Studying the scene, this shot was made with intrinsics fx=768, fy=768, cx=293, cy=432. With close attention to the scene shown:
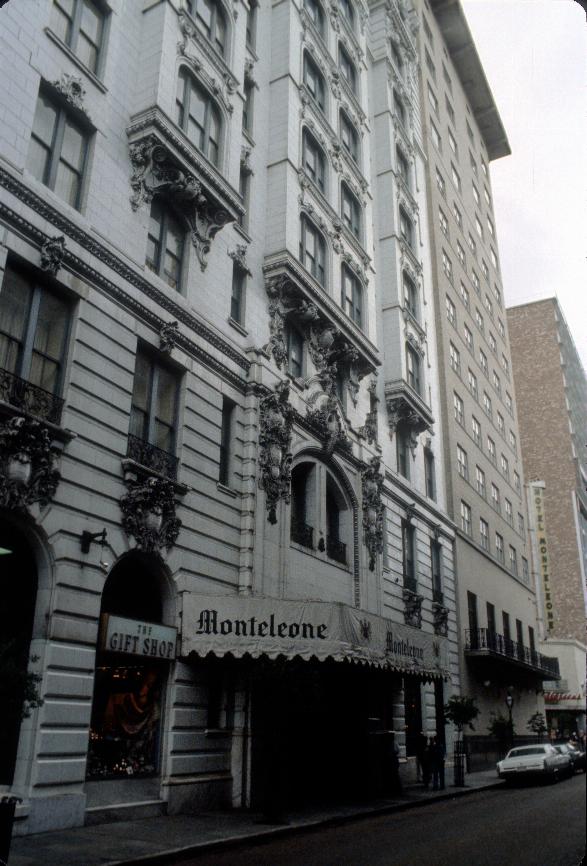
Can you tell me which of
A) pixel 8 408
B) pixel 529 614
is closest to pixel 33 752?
pixel 8 408

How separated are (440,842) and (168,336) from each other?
12722 millimetres

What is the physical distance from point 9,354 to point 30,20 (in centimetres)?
788

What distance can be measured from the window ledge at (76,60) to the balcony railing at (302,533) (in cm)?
1367

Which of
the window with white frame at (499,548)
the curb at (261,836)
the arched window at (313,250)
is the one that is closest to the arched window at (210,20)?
the arched window at (313,250)

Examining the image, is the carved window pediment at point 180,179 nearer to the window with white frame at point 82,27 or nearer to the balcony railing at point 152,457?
the window with white frame at point 82,27

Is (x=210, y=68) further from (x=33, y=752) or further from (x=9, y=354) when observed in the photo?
(x=33, y=752)

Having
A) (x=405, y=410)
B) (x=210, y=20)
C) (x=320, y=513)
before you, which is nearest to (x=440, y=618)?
(x=405, y=410)

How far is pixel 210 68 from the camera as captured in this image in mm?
23234

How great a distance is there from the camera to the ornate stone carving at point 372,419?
31.0m

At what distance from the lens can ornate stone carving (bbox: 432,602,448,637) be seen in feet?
115

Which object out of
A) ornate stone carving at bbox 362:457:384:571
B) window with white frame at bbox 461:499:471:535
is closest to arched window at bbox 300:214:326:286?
ornate stone carving at bbox 362:457:384:571

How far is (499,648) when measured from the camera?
4153 centimetres

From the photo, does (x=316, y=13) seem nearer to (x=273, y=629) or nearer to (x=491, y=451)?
(x=273, y=629)

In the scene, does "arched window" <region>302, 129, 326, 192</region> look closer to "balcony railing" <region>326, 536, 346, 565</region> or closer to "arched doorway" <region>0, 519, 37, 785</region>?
"balcony railing" <region>326, 536, 346, 565</region>
